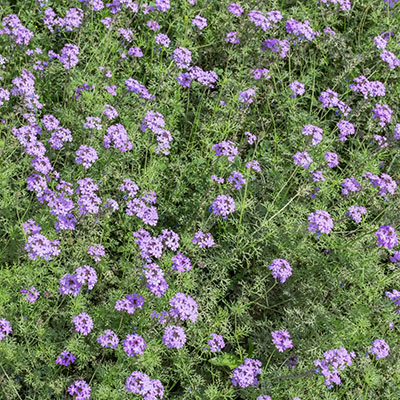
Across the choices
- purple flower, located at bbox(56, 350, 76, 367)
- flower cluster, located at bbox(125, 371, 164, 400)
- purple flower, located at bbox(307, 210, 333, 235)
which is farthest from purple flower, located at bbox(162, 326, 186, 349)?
purple flower, located at bbox(307, 210, 333, 235)

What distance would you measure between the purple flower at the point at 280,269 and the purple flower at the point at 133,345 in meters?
1.21

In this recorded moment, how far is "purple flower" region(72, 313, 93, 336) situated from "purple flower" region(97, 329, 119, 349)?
9 cm

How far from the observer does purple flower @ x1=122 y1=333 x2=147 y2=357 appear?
3811mm

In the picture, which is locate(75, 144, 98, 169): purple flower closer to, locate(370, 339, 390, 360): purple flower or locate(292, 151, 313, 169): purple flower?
locate(292, 151, 313, 169): purple flower

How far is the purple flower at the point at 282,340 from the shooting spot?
4.27 m

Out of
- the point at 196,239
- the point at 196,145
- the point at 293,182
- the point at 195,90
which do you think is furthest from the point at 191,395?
the point at 195,90

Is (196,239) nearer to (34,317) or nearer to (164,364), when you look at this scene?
(164,364)

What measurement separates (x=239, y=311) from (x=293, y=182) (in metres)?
1.59

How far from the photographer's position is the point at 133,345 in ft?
12.6

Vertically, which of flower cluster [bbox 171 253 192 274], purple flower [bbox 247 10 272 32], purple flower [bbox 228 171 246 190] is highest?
purple flower [bbox 247 10 272 32]

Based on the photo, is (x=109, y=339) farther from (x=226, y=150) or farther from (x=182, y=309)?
(x=226, y=150)

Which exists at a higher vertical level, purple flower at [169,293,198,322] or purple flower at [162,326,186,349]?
purple flower at [169,293,198,322]

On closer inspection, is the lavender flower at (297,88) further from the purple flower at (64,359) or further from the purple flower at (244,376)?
the purple flower at (64,359)

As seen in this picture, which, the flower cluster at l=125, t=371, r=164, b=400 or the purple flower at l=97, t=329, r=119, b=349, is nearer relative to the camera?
the flower cluster at l=125, t=371, r=164, b=400
